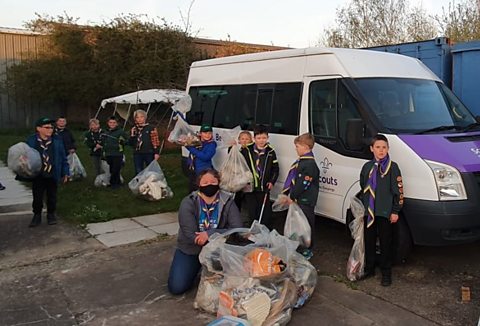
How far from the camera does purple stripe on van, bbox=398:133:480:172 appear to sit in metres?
4.57

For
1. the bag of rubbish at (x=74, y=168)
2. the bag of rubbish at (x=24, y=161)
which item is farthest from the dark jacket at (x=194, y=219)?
the bag of rubbish at (x=74, y=168)

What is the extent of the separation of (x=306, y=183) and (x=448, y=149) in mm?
1442

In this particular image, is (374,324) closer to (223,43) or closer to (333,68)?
(333,68)

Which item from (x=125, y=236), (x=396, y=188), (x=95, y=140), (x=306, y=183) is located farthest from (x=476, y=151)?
(x=95, y=140)

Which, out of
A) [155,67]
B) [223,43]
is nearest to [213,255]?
[155,67]

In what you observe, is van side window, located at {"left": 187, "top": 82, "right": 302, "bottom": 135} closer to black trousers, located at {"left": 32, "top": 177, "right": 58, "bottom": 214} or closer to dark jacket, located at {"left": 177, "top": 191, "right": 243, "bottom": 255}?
dark jacket, located at {"left": 177, "top": 191, "right": 243, "bottom": 255}

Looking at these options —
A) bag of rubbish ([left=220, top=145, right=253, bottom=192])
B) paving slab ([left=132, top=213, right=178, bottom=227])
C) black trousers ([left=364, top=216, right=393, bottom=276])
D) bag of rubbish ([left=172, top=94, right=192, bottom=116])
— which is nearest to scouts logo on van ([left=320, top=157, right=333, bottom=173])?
bag of rubbish ([left=220, top=145, right=253, bottom=192])

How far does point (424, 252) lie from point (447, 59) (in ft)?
12.8

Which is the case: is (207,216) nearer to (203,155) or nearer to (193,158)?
(203,155)

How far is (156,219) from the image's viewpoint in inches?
298

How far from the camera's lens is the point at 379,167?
182 inches

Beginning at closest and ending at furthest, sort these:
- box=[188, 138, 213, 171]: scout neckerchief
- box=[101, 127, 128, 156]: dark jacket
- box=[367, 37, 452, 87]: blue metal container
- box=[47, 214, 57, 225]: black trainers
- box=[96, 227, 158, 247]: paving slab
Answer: box=[96, 227, 158, 247]: paving slab, box=[188, 138, 213, 171]: scout neckerchief, box=[47, 214, 57, 225]: black trainers, box=[367, 37, 452, 87]: blue metal container, box=[101, 127, 128, 156]: dark jacket

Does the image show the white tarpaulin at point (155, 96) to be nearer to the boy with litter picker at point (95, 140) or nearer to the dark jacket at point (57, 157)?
the boy with litter picker at point (95, 140)

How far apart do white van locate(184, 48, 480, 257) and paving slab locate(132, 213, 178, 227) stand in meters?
1.59
